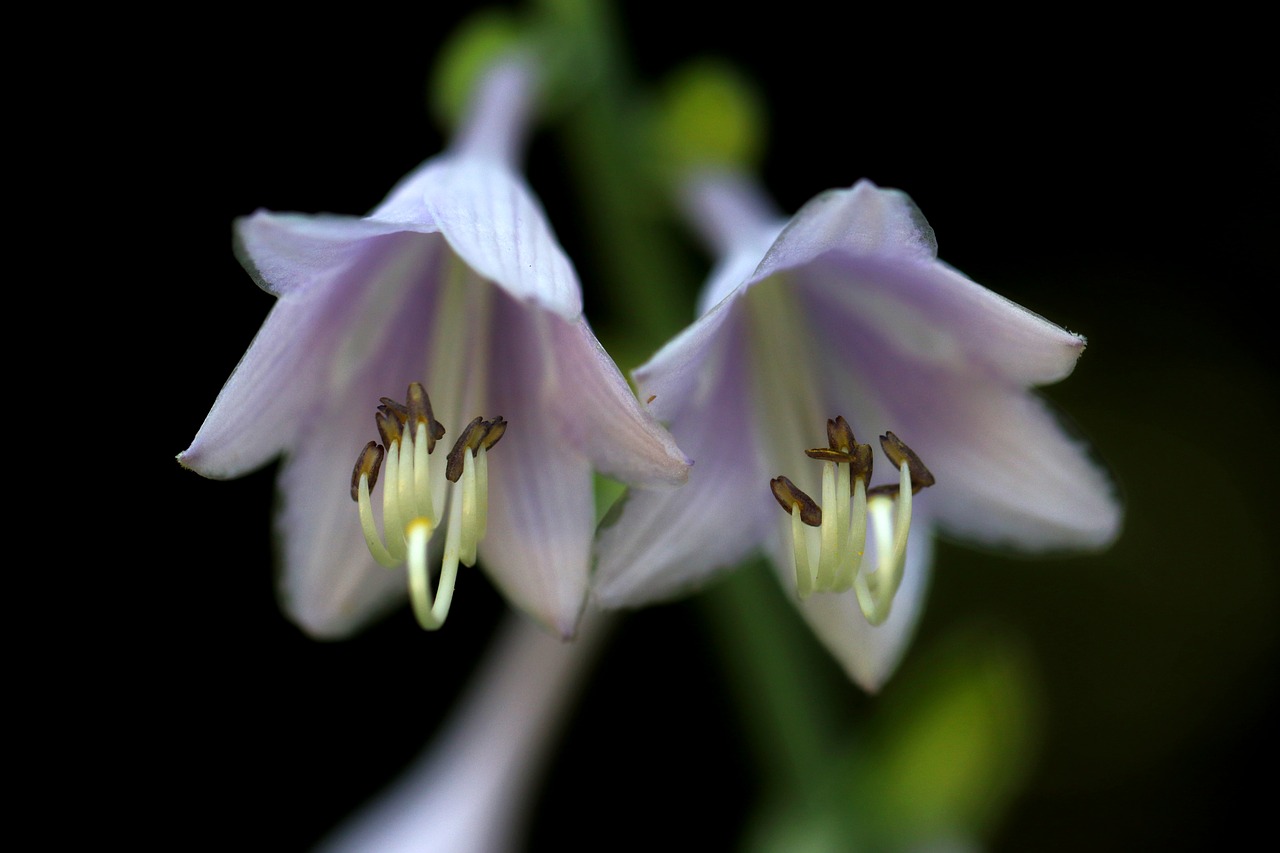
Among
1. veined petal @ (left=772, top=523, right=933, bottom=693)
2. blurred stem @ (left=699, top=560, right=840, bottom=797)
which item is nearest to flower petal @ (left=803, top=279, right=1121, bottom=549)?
veined petal @ (left=772, top=523, right=933, bottom=693)

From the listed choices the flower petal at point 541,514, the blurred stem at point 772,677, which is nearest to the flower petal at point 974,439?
the flower petal at point 541,514

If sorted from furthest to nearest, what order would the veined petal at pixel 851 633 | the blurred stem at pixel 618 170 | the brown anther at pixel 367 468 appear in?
the blurred stem at pixel 618 170, the veined petal at pixel 851 633, the brown anther at pixel 367 468

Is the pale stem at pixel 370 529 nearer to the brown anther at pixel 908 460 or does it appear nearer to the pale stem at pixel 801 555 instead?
the pale stem at pixel 801 555

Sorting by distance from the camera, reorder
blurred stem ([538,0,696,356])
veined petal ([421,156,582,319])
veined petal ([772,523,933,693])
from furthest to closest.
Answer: blurred stem ([538,0,696,356]) < veined petal ([772,523,933,693]) < veined petal ([421,156,582,319])

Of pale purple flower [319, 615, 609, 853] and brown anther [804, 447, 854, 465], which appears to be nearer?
brown anther [804, 447, 854, 465]

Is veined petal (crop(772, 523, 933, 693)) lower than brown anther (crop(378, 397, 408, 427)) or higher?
lower

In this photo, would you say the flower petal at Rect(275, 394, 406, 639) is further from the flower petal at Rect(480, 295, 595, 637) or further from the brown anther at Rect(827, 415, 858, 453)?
the brown anther at Rect(827, 415, 858, 453)

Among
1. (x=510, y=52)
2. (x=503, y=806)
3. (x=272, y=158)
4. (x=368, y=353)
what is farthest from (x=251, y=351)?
(x=272, y=158)
